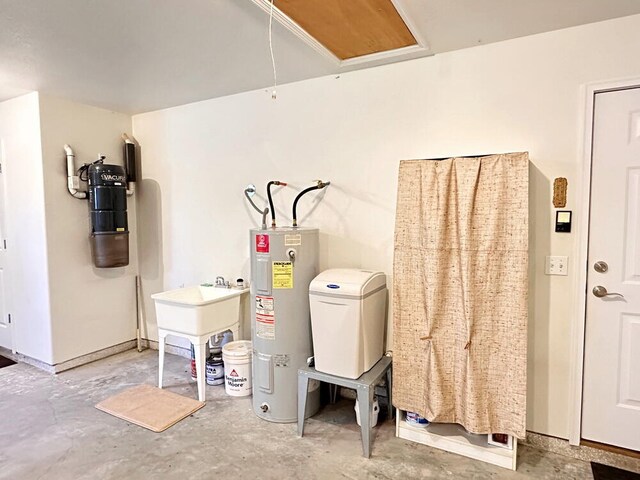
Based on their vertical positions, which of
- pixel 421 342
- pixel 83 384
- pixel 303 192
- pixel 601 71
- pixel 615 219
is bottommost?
pixel 83 384

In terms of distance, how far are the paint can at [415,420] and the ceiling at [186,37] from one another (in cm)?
228

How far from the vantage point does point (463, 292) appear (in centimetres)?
221

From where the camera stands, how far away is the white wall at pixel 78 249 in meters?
3.38

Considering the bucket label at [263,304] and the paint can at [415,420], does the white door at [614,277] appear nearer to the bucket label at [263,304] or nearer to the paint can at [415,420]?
the paint can at [415,420]

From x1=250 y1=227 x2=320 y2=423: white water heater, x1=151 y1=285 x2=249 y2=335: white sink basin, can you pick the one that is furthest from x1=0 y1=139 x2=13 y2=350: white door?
x1=250 y1=227 x2=320 y2=423: white water heater

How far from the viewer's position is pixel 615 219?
2152 mm

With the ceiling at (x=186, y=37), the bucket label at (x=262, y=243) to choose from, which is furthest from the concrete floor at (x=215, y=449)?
the ceiling at (x=186, y=37)

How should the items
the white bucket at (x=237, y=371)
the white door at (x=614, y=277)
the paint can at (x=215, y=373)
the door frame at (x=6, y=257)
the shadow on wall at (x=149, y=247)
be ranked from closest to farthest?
the white door at (x=614, y=277) → the white bucket at (x=237, y=371) → the paint can at (x=215, y=373) → the door frame at (x=6, y=257) → the shadow on wall at (x=149, y=247)

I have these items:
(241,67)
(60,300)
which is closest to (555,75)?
(241,67)

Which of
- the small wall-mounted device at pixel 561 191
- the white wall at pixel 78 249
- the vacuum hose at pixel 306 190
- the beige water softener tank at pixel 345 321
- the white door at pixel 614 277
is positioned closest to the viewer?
the white door at pixel 614 277

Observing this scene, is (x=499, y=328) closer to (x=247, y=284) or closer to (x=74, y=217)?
(x=247, y=284)

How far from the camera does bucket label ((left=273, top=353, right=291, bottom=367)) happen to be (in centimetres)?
262

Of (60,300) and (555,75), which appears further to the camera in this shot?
(60,300)

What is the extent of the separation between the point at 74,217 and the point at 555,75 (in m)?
3.92
